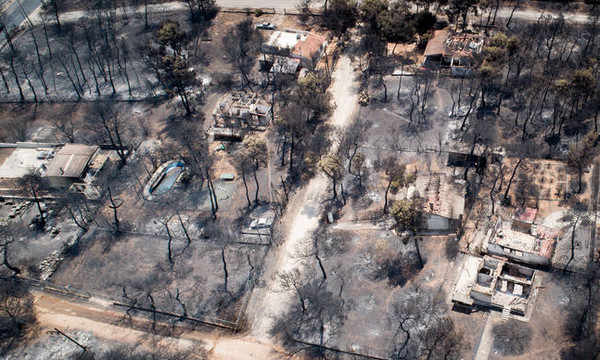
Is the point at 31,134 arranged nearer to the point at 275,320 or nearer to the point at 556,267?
the point at 275,320

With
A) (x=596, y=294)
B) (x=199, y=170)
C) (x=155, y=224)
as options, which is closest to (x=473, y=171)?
(x=596, y=294)

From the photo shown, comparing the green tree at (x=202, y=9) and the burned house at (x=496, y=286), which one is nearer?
the burned house at (x=496, y=286)

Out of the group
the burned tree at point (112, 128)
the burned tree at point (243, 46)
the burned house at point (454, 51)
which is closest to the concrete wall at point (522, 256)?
the burned house at point (454, 51)

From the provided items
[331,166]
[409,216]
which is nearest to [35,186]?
[331,166]

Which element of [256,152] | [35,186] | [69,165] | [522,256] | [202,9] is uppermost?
[202,9]

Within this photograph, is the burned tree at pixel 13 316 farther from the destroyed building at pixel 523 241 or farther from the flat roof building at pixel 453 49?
the flat roof building at pixel 453 49

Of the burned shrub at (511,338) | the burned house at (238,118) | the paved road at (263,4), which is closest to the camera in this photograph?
the burned shrub at (511,338)

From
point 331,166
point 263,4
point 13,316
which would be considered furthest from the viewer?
point 263,4

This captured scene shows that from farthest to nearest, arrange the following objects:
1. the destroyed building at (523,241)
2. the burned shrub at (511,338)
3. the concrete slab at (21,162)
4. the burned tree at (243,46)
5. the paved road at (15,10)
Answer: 1. the paved road at (15,10)
2. the burned tree at (243,46)
3. the concrete slab at (21,162)
4. the destroyed building at (523,241)
5. the burned shrub at (511,338)

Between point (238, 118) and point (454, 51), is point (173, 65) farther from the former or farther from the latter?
point (454, 51)
